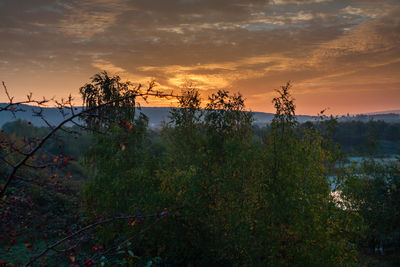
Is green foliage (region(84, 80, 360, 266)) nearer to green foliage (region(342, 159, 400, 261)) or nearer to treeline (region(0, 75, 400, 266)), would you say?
treeline (region(0, 75, 400, 266))

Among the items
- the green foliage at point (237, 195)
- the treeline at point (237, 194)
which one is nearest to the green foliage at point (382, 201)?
the treeline at point (237, 194)

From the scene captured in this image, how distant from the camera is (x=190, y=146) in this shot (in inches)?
446

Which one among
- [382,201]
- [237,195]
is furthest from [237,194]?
[382,201]

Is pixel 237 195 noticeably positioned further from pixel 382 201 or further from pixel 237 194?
pixel 382 201

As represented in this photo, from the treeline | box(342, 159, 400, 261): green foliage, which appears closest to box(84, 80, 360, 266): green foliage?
the treeline

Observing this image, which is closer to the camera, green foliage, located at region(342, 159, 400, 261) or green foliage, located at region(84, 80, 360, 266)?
green foliage, located at region(84, 80, 360, 266)

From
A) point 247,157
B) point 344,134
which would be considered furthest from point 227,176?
point 344,134

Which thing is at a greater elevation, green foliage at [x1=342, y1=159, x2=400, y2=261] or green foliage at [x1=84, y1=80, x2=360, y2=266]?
green foliage at [x1=84, y1=80, x2=360, y2=266]

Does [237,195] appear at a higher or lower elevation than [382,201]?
higher

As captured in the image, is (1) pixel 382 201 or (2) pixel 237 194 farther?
(1) pixel 382 201

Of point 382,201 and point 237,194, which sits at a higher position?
point 237,194

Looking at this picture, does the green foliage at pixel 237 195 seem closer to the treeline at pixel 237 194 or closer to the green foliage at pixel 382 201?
the treeline at pixel 237 194

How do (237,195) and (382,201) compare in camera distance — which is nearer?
(237,195)

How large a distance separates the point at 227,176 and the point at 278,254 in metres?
2.59
